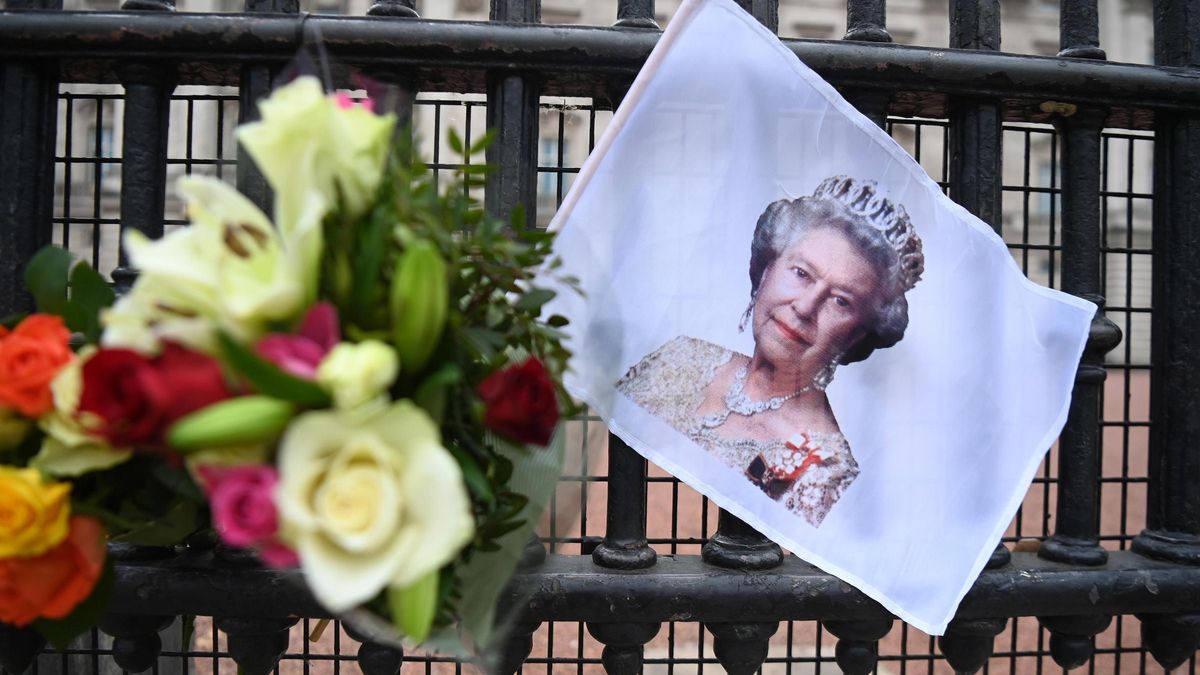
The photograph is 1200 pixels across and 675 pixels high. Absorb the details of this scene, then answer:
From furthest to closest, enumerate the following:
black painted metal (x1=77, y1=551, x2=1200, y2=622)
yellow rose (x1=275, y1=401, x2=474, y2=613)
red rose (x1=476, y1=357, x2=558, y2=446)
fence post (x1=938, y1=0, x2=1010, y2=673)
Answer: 1. fence post (x1=938, y1=0, x2=1010, y2=673)
2. black painted metal (x1=77, y1=551, x2=1200, y2=622)
3. red rose (x1=476, y1=357, x2=558, y2=446)
4. yellow rose (x1=275, y1=401, x2=474, y2=613)

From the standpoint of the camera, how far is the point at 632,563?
1.02 metres

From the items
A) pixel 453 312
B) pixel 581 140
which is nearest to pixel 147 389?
pixel 453 312

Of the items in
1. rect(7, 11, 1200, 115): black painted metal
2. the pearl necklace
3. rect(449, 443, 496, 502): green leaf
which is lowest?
rect(449, 443, 496, 502): green leaf

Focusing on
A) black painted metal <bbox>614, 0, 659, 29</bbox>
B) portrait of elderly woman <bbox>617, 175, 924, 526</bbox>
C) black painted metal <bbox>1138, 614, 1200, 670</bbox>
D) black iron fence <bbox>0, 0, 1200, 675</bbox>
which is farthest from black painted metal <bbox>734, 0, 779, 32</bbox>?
black painted metal <bbox>1138, 614, 1200, 670</bbox>

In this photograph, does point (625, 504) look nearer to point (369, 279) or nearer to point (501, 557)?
point (501, 557)

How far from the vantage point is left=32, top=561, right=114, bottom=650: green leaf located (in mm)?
697

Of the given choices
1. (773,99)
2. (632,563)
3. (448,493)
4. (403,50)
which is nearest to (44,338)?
(448,493)

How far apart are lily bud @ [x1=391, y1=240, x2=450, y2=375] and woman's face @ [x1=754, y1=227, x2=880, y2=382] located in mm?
588

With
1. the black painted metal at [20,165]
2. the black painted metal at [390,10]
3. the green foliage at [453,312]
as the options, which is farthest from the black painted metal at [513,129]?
the black painted metal at [20,165]

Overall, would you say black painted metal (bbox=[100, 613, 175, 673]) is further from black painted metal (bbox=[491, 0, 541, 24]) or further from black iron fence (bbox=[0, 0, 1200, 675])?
black painted metal (bbox=[491, 0, 541, 24])

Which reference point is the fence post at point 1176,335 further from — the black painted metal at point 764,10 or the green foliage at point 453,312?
the green foliage at point 453,312

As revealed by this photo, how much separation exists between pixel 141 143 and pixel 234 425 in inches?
28.8

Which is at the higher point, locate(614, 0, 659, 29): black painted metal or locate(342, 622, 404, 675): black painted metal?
locate(614, 0, 659, 29): black painted metal

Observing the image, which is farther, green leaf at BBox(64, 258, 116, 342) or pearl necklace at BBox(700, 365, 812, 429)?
pearl necklace at BBox(700, 365, 812, 429)
